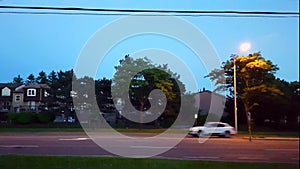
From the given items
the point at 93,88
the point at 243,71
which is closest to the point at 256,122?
the point at 243,71

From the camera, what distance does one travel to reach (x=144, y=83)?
40281 millimetres

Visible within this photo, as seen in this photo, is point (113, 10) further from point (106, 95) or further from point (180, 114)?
point (106, 95)

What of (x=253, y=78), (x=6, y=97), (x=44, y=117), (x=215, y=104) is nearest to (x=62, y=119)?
(x=44, y=117)

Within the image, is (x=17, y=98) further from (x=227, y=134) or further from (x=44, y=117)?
(x=227, y=134)

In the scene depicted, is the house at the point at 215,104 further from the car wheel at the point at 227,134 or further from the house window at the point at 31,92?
the house window at the point at 31,92

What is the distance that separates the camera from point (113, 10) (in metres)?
9.20

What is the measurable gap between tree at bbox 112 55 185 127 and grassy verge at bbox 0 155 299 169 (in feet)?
88.2

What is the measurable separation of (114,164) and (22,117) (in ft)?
111

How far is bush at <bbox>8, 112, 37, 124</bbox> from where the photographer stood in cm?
4141

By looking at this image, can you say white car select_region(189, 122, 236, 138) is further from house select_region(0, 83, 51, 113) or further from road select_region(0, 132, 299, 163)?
house select_region(0, 83, 51, 113)

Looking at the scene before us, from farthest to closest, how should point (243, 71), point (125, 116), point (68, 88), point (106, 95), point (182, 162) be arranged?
point (68, 88) → point (106, 95) → point (125, 116) → point (243, 71) → point (182, 162)

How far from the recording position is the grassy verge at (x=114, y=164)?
33.8 feet

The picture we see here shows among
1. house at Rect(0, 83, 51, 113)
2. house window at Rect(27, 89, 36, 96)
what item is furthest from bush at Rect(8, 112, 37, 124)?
house window at Rect(27, 89, 36, 96)

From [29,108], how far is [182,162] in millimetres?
39651
